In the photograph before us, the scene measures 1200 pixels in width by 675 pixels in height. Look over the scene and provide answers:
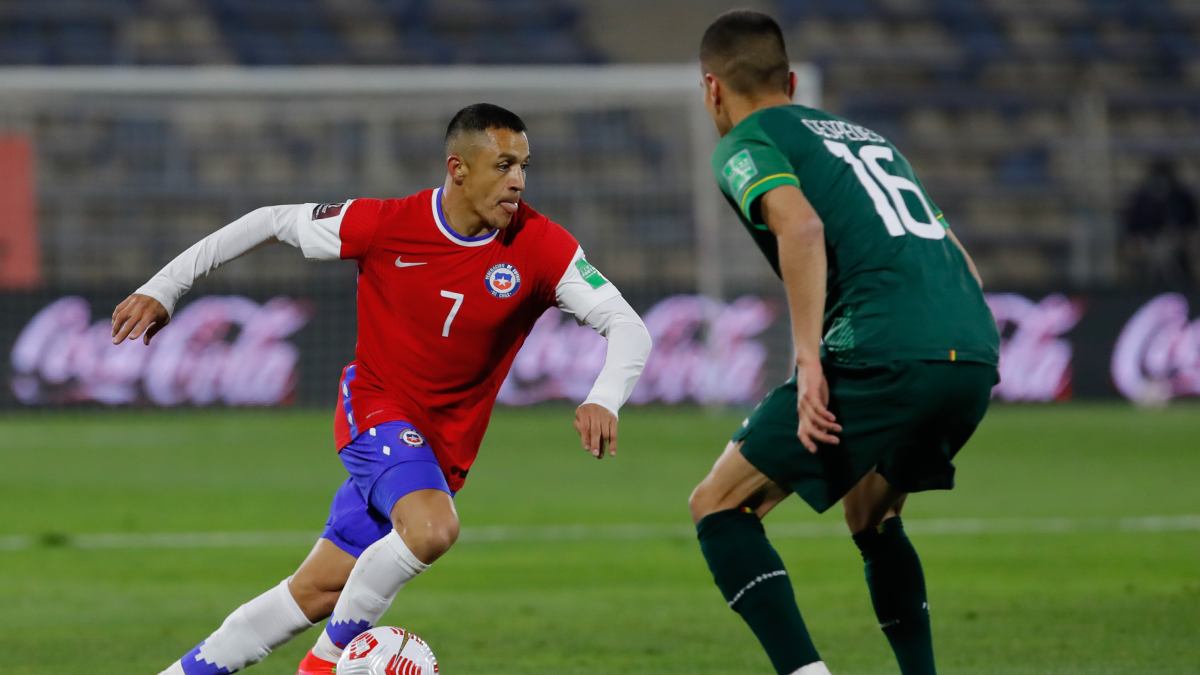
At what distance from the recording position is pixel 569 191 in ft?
78.6

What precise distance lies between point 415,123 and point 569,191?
2.19 metres

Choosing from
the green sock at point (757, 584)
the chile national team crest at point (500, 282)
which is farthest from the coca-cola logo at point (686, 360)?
the green sock at point (757, 584)

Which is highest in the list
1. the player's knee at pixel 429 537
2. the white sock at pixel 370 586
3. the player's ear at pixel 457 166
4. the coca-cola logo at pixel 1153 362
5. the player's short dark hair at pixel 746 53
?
the player's short dark hair at pixel 746 53

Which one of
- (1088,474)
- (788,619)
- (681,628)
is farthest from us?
(1088,474)

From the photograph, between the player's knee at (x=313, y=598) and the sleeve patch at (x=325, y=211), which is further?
the sleeve patch at (x=325, y=211)

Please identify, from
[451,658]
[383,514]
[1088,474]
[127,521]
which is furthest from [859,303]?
[1088,474]

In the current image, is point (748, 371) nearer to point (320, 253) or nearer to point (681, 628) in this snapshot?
point (681, 628)

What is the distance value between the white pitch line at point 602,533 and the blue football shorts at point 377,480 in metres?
4.88

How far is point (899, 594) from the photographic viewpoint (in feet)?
17.5

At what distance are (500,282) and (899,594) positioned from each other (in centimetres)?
149

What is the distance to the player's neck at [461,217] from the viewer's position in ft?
18.4

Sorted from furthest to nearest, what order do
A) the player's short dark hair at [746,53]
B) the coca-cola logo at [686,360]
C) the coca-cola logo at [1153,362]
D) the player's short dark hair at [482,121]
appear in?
the coca-cola logo at [1153,362] → the coca-cola logo at [686,360] → the player's short dark hair at [482,121] → the player's short dark hair at [746,53]

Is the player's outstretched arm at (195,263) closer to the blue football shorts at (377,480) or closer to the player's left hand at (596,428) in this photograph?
the blue football shorts at (377,480)

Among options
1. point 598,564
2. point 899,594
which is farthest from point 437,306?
point 598,564
